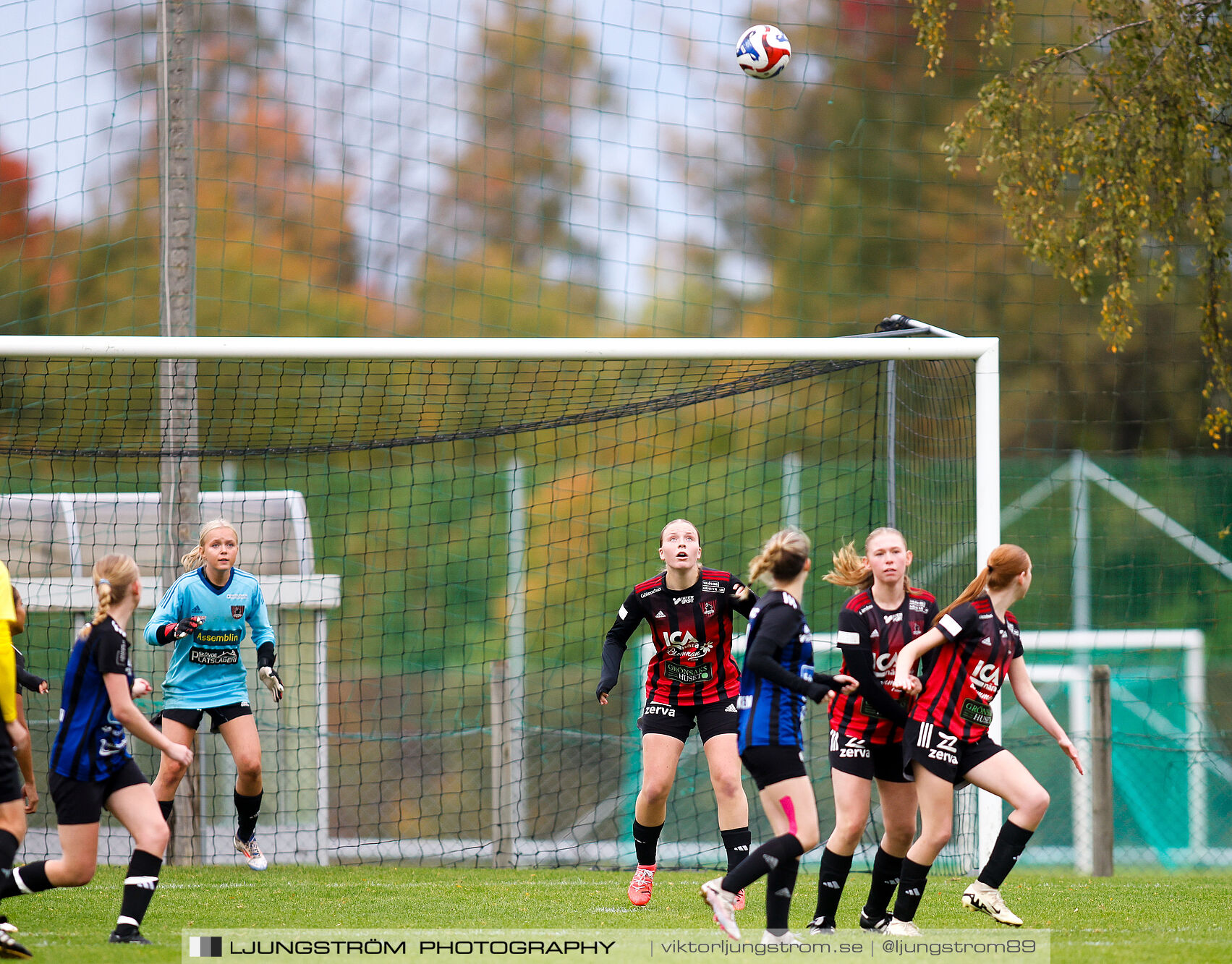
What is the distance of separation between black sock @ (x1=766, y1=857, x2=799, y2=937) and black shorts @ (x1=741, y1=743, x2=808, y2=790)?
0.96ft

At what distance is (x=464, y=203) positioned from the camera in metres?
19.5

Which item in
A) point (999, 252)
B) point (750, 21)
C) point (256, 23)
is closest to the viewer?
point (256, 23)

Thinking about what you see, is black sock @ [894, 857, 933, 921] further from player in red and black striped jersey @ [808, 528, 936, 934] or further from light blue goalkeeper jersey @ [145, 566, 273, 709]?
light blue goalkeeper jersey @ [145, 566, 273, 709]

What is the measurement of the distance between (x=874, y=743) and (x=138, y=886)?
291 centimetres

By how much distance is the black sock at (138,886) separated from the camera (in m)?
4.67

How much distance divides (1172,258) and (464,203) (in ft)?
43.2

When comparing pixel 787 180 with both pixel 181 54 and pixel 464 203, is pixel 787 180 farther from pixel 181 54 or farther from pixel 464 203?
pixel 181 54

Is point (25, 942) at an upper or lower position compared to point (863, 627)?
lower

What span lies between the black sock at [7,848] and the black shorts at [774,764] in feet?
8.58

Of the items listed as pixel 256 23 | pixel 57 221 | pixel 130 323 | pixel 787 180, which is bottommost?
pixel 130 323

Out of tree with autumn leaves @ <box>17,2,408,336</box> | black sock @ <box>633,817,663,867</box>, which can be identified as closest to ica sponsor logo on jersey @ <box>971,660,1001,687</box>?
black sock @ <box>633,817,663,867</box>

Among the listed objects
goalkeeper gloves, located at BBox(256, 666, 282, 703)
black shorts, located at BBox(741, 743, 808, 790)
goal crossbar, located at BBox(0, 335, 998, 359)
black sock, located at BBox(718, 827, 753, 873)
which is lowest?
black sock, located at BBox(718, 827, 753, 873)

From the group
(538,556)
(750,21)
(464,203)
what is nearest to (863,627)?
(538,556)

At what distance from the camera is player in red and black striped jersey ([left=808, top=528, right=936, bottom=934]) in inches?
198
